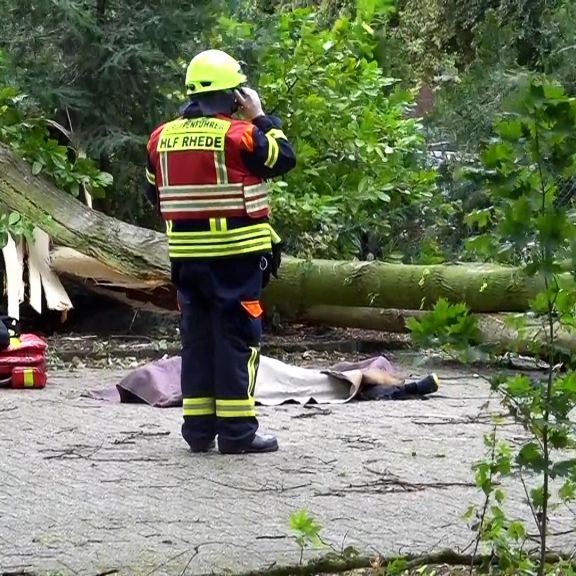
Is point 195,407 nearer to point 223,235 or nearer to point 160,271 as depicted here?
point 223,235

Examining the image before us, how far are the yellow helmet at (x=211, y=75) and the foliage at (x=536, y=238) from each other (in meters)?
3.04

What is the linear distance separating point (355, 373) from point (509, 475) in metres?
4.93

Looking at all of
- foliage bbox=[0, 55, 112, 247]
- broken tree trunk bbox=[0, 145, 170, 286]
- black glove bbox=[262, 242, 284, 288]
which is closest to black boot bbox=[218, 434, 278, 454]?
black glove bbox=[262, 242, 284, 288]

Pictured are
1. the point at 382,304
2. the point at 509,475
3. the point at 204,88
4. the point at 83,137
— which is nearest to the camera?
the point at 509,475

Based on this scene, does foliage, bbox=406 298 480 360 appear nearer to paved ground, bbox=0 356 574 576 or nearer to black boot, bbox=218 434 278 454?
paved ground, bbox=0 356 574 576

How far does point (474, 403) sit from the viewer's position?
326 inches

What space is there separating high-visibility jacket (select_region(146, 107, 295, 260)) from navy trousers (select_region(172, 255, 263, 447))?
0.11m

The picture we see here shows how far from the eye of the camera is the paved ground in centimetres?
465

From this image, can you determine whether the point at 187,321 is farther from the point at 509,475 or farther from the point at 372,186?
the point at 372,186

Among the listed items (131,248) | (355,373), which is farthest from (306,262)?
(355,373)

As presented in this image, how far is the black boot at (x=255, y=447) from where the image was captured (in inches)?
256

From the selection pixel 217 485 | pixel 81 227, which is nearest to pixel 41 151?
pixel 81 227

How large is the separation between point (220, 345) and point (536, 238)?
10.5 feet

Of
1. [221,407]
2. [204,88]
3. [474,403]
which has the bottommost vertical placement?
[474,403]
